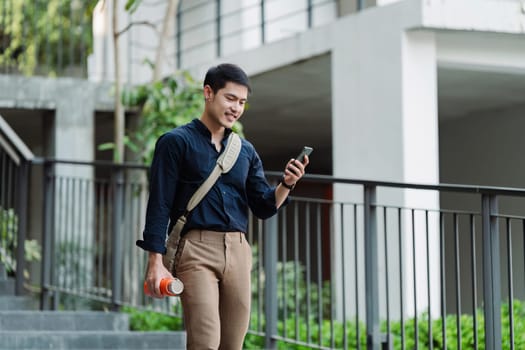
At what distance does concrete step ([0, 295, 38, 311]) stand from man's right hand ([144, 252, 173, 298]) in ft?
13.0

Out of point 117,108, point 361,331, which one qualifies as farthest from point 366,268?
point 117,108

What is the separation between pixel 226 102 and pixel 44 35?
26.0 ft

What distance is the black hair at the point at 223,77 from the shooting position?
415 centimetres

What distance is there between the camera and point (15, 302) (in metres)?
7.84

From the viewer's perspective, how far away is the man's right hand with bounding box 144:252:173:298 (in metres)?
4.02

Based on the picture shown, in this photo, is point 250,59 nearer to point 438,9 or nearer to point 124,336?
point 438,9

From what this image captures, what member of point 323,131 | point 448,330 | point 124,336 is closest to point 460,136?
point 323,131

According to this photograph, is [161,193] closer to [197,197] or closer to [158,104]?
[197,197]

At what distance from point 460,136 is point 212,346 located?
30.8 ft

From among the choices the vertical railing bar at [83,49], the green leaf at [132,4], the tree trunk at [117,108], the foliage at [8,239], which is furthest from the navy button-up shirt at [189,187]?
the vertical railing bar at [83,49]

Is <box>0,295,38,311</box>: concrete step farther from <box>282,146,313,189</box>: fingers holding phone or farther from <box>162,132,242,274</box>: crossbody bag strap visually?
<box>282,146,313,189</box>: fingers holding phone

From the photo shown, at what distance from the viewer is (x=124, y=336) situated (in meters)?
7.12

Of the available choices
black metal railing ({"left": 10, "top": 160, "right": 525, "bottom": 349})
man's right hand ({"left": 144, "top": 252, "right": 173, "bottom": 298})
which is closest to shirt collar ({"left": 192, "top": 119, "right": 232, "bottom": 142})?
man's right hand ({"left": 144, "top": 252, "right": 173, "bottom": 298})

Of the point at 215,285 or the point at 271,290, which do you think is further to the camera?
the point at 271,290
